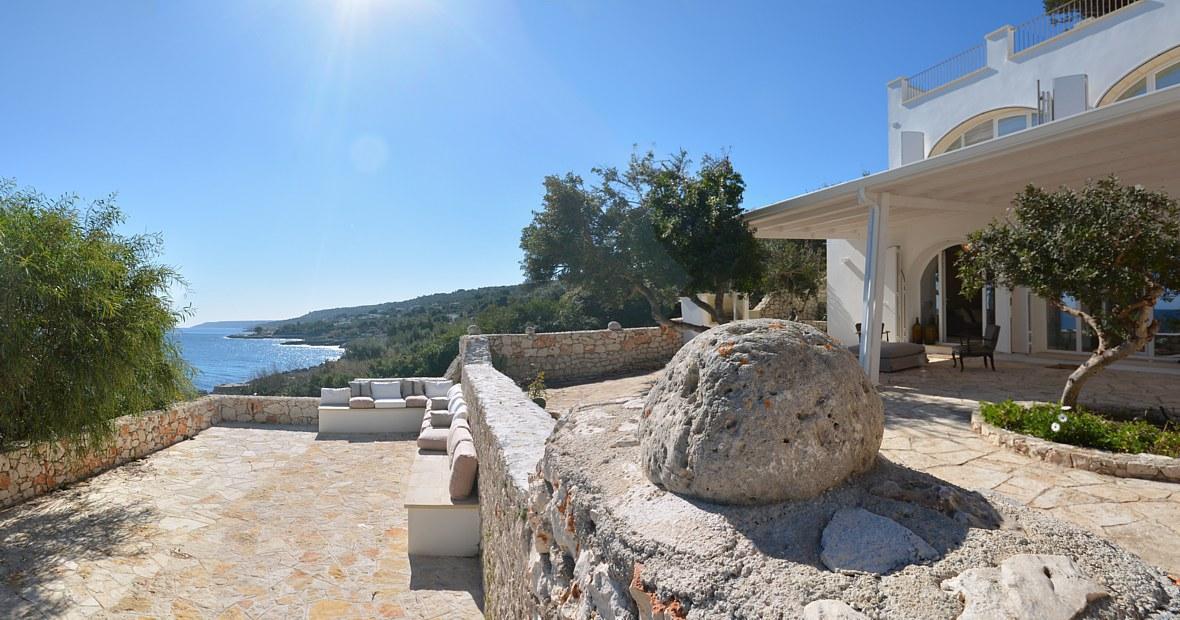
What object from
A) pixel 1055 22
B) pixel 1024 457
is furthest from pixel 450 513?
pixel 1055 22

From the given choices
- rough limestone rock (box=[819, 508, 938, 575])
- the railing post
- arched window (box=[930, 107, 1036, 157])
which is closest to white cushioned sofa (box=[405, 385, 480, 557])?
rough limestone rock (box=[819, 508, 938, 575])

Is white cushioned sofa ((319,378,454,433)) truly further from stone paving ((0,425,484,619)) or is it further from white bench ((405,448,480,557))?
white bench ((405,448,480,557))

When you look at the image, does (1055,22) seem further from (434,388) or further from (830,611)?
(830,611)

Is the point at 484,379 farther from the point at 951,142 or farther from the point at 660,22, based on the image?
the point at 951,142

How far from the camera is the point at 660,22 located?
28.5ft

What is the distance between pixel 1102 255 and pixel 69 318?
10143mm

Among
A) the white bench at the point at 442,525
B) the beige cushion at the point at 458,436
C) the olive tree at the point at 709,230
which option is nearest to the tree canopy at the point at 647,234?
the olive tree at the point at 709,230

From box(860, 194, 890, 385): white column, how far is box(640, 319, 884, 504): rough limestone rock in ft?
24.6

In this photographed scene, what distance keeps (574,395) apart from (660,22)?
650 centimetres

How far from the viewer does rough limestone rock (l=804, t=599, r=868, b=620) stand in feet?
3.29

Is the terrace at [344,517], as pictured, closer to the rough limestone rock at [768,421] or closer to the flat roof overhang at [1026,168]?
the rough limestone rock at [768,421]

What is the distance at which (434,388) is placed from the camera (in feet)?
34.8

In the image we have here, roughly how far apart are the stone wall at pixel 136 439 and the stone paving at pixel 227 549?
9.1 inches

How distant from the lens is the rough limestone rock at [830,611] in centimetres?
100
